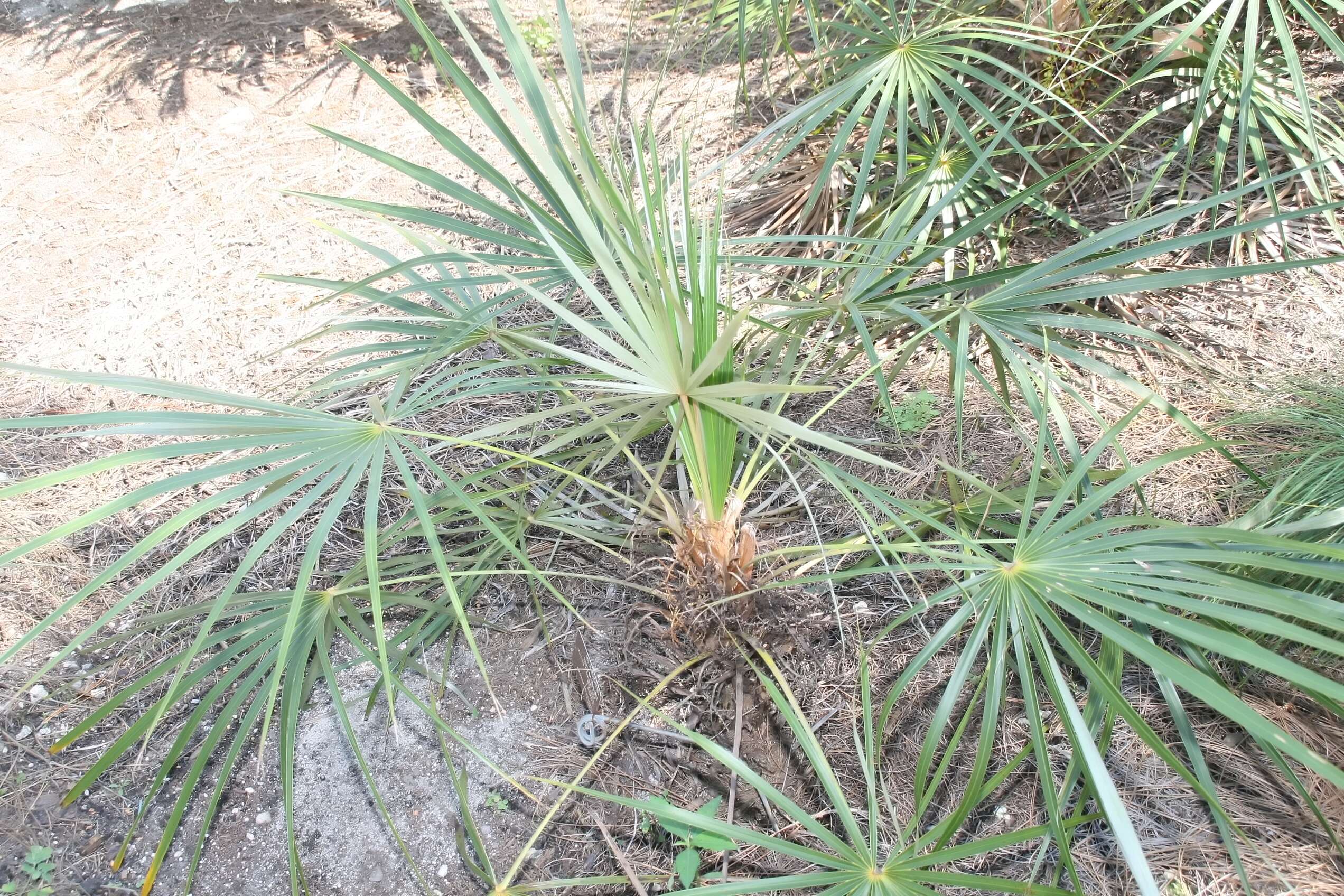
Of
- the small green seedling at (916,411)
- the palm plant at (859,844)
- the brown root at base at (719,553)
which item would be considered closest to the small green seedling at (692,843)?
the palm plant at (859,844)

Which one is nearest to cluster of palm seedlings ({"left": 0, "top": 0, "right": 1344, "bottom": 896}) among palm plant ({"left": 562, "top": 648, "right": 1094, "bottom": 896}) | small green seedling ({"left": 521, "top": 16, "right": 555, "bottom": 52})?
palm plant ({"left": 562, "top": 648, "right": 1094, "bottom": 896})

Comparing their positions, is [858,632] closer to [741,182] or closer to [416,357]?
[416,357]

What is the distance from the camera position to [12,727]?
66.6 inches

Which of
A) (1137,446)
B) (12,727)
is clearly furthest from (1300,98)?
(12,727)

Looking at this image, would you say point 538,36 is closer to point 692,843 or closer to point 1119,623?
point 692,843

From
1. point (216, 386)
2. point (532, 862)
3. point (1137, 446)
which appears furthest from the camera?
point (216, 386)

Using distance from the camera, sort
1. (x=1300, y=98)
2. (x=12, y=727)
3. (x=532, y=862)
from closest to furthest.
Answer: (x=532, y=862) < (x=12, y=727) < (x=1300, y=98)

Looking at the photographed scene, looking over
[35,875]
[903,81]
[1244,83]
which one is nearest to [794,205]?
[903,81]

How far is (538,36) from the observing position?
366cm

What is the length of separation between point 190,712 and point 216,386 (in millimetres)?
1053

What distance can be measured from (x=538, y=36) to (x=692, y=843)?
11.4ft

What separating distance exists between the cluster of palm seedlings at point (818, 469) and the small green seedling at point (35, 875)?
0.56 feet

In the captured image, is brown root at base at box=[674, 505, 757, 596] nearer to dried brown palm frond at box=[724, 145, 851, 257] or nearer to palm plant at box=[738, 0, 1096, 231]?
palm plant at box=[738, 0, 1096, 231]

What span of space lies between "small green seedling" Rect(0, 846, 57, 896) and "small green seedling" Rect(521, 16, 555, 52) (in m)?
3.29
